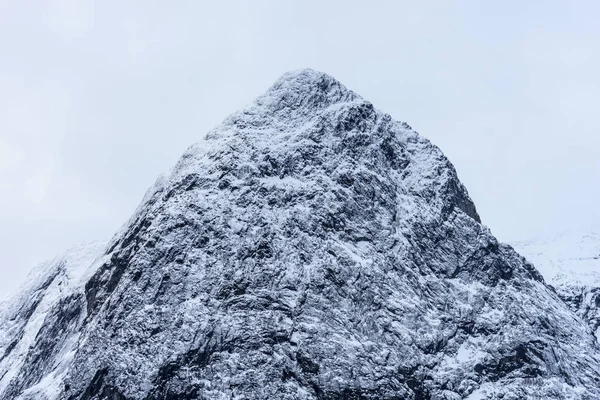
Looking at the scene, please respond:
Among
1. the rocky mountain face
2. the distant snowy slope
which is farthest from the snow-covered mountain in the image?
the distant snowy slope

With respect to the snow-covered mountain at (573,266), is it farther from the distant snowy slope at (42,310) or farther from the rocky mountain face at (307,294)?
the distant snowy slope at (42,310)

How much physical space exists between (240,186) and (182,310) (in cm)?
1484

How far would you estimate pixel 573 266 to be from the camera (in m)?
125

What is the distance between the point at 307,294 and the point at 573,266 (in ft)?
275

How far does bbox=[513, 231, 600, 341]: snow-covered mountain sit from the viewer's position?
110 metres

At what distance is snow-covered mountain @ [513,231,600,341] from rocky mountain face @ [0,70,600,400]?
143 feet

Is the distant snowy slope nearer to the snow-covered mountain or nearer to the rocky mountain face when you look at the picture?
the rocky mountain face

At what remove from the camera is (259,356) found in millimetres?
52969

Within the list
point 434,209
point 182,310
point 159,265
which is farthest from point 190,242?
point 434,209

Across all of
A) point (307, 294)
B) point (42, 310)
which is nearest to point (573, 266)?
point (307, 294)

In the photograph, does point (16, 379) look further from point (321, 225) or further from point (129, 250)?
point (321, 225)

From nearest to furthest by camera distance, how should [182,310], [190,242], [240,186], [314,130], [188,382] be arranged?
[188,382] → [182,310] → [190,242] → [240,186] → [314,130]

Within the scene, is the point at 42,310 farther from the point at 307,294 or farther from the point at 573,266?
the point at 573,266

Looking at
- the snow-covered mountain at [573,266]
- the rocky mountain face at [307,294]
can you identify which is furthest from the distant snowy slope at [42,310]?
the snow-covered mountain at [573,266]
